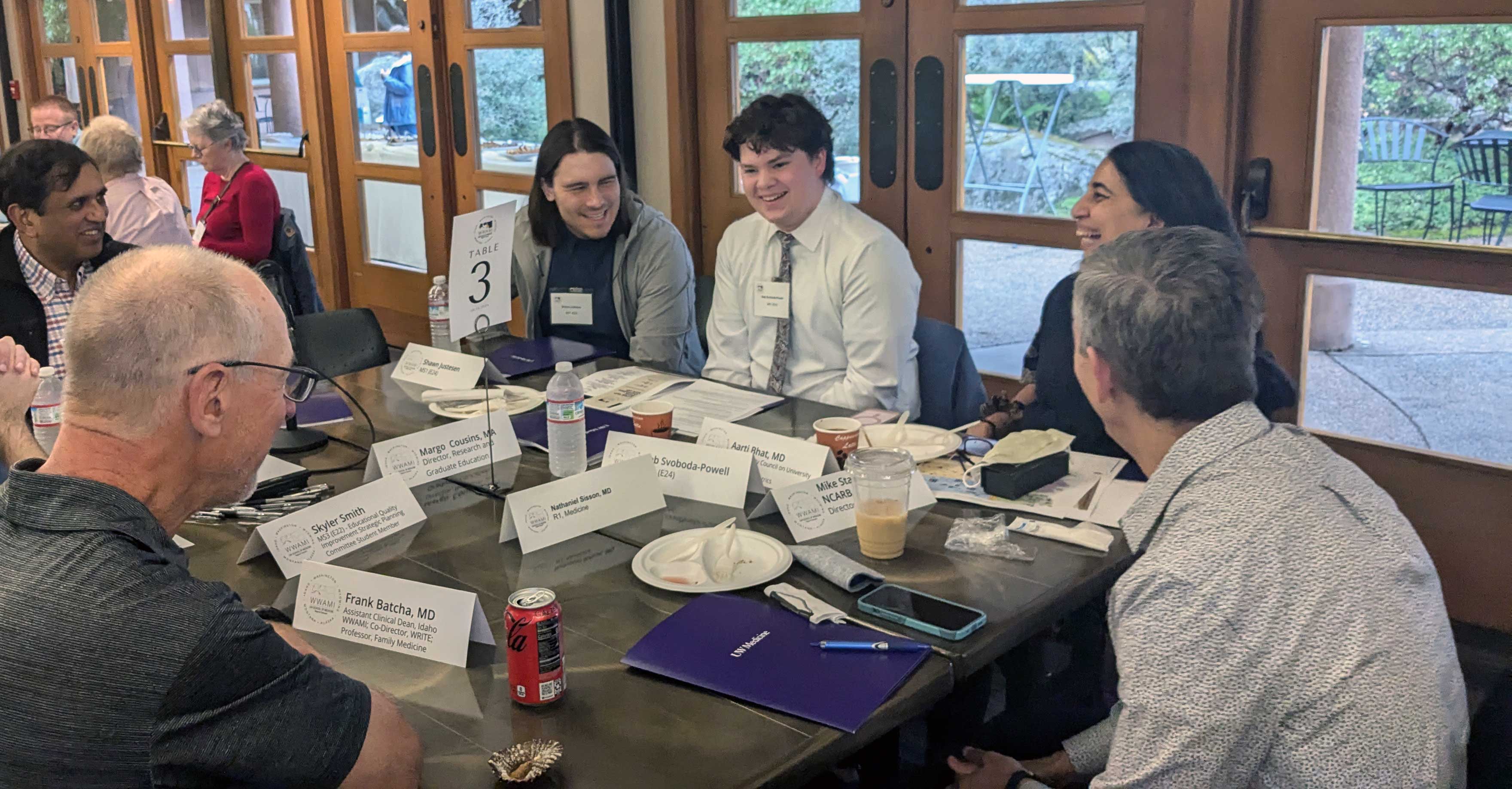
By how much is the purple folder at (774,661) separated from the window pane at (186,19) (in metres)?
7.02

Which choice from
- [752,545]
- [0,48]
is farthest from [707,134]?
[0,48]

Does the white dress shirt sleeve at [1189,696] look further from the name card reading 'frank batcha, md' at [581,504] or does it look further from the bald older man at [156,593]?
the name card reading 'frank batcha, md' at [581,504]

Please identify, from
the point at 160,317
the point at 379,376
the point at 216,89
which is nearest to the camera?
the point at 160,317

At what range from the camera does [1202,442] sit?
1396 mm

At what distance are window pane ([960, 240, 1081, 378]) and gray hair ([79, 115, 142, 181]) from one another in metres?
3.18

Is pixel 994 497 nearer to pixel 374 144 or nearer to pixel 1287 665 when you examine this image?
pixel 1287 665

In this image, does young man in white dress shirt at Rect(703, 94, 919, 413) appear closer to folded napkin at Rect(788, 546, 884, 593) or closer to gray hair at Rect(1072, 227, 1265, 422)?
folded napkin at Rect(788, 546, 884, 593)

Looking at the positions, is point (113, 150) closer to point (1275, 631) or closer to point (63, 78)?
point (1275, 631)

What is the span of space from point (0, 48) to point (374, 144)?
4.85m

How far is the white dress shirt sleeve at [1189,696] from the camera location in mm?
1235

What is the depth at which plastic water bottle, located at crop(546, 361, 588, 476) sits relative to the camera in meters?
2.13

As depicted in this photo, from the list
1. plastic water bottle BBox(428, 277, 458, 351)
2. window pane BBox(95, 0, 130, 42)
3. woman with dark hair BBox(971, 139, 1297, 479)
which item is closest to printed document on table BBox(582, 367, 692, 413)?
plastic water bottle BBox(428, 277, 458, 351)

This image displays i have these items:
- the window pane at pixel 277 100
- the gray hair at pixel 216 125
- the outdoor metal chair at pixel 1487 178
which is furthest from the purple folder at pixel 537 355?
the window pane at pixel 277 100

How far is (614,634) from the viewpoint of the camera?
5.20ft
